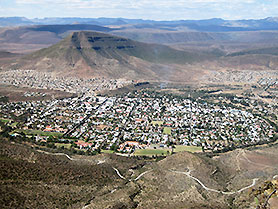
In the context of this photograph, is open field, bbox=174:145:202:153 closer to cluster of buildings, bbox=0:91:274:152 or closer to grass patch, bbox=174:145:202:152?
grass patch, bbox=174:145:202:152

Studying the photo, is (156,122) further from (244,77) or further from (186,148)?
(244,77)

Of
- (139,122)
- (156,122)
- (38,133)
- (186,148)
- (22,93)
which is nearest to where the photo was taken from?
(186,148)

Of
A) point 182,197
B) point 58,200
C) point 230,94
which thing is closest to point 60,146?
point 58,200

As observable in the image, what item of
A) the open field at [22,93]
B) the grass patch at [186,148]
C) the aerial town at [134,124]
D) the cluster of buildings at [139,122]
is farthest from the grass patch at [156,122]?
the open field at [22,93]

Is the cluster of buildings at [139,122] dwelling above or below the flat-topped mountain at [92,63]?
below

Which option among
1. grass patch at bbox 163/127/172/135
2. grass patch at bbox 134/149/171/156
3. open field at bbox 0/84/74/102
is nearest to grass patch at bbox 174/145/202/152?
grass patch at bbox 134/149/171/156

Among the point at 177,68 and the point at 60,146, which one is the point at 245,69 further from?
the point at 60,146

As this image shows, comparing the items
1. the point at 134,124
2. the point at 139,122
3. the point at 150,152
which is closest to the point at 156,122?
the point at 139,122

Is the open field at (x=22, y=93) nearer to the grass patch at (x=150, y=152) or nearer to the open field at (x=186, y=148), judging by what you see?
the grass patch at (x=150, y=152)

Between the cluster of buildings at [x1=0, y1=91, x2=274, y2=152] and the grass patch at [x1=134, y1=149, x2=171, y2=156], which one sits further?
the cluster of buildings at [x1=0, y1=91, x2=274, y2=152]
